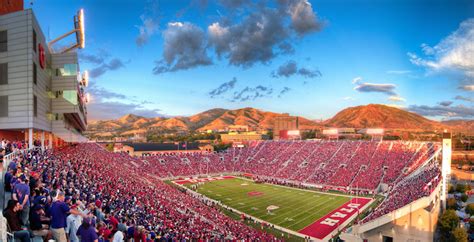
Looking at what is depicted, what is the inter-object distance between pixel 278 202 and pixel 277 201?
0.53 m

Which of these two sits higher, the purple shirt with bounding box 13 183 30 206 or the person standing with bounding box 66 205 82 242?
the purple shirt with bounding box 13 183 30 206

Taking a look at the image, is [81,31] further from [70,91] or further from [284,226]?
[284,226]

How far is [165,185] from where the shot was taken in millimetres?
38656

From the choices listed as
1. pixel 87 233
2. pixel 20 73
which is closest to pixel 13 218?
pixel 87 233

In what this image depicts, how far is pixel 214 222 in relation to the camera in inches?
1058

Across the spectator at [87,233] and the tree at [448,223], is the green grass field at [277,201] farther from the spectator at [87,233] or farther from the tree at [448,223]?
the spectator at [87,233]

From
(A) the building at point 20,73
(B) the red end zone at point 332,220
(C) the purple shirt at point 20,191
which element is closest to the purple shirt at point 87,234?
(C) the purple shirt at point 20,191

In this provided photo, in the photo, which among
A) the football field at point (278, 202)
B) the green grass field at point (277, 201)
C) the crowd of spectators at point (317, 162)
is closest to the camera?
the football field at point (278, 202)

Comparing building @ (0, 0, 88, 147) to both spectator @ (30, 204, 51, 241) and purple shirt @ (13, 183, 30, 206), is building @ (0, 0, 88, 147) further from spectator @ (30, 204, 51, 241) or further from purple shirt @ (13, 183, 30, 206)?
spectator @ (30, 204, 51, 241)

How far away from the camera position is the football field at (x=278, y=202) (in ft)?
108

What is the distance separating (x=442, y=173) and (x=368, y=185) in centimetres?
1268

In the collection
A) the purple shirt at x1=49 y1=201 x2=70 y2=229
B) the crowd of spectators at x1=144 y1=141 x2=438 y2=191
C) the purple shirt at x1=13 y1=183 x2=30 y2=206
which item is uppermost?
the purple shirt at x1=13 y1=183 x2=30 y2=206

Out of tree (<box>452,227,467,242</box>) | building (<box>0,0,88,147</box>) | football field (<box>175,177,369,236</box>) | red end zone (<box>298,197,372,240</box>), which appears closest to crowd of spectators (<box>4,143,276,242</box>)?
red end zone (<box>298,197,372,240</box>)

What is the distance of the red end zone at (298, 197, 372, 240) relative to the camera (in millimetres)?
28984
